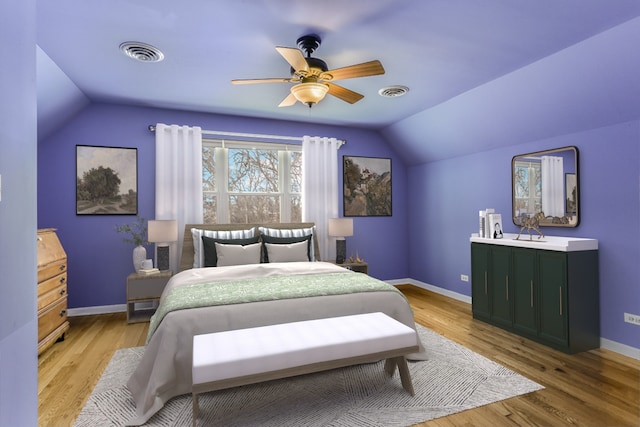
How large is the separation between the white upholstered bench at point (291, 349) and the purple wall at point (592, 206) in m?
2.22

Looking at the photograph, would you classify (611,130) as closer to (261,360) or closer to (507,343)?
(507,343)

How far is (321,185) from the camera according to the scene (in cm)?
504

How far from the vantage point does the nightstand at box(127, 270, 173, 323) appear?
3770mm

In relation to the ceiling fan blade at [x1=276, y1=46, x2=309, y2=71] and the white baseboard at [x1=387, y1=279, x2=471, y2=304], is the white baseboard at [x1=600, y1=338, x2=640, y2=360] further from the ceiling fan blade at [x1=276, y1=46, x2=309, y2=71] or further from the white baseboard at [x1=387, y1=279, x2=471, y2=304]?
the ceiling fan blade at [x1=276, y1=46, x2=309, y2=71]

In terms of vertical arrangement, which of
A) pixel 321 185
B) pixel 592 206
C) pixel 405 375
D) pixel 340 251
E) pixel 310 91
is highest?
pixel 310 91

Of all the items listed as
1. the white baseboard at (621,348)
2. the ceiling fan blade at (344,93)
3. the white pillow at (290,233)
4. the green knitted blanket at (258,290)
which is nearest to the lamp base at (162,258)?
the white pillow at (290,233)

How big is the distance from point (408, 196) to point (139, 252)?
4210 millimetres

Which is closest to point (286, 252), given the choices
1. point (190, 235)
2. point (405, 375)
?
point (190, 235)

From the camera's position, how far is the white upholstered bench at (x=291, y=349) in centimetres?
177

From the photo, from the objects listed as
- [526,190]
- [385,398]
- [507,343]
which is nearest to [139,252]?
[385,398]

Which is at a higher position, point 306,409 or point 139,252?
point 139,252

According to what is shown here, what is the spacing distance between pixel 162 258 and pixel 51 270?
110 cm

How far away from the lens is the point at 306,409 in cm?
213

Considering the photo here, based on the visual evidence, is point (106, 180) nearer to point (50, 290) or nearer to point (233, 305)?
point (50, 290)
